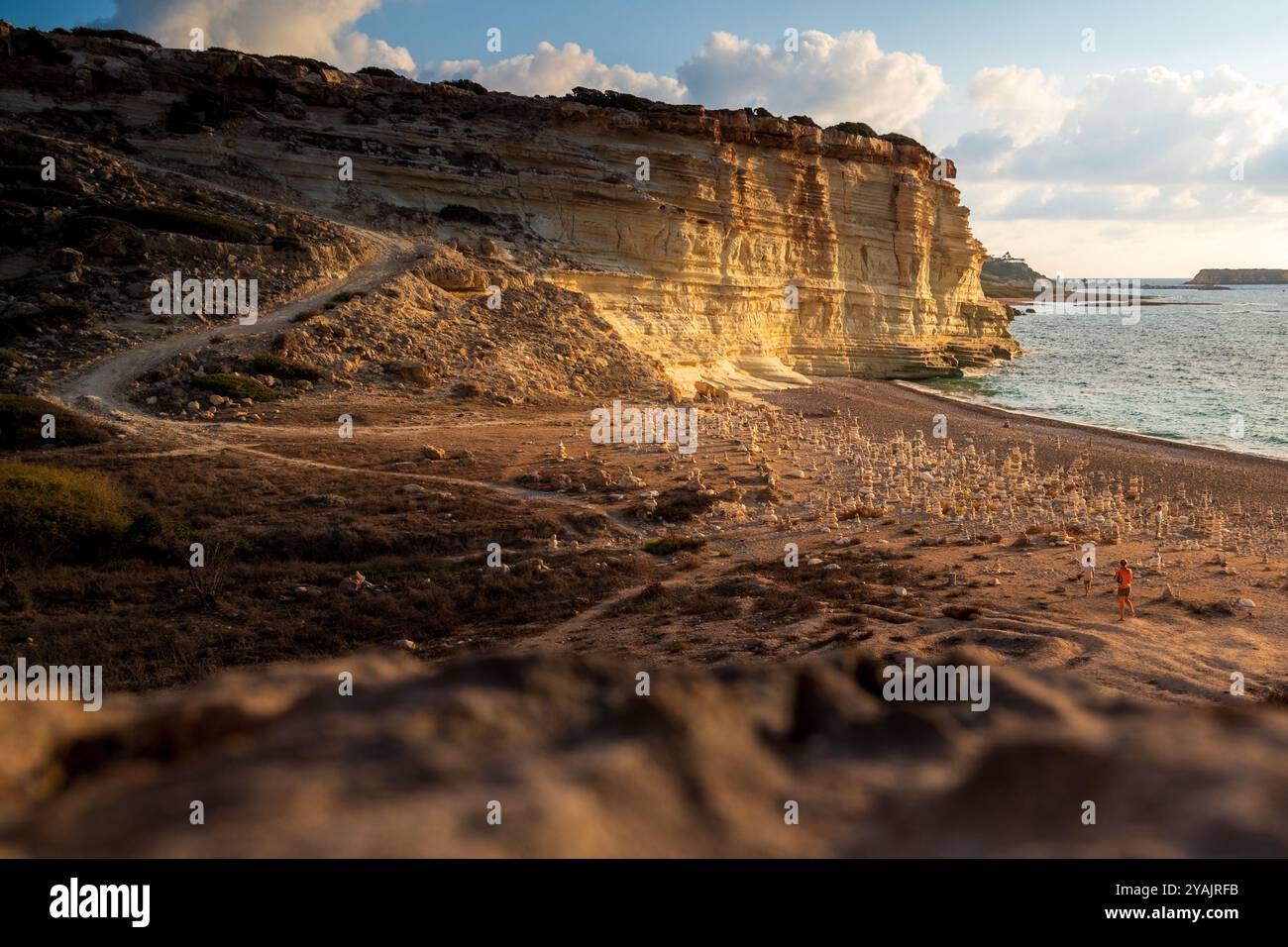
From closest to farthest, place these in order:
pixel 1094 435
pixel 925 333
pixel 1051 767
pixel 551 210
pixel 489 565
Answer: pixel 1051 767
pixel 489 565
pixel 1094 435
pixel 551 210
pixel 925 333

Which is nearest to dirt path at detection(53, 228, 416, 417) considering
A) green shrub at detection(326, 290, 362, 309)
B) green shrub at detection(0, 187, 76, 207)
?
green shrub at detection(326, 290, 362, 309)

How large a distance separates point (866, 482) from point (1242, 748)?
1964 centimetres

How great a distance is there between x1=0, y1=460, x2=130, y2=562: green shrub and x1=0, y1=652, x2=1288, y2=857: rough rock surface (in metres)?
13.4

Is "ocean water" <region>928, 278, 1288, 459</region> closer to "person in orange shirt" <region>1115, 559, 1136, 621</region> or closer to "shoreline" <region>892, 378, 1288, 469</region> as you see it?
"shoreline" <region>892, 378, 1288, 469</region>

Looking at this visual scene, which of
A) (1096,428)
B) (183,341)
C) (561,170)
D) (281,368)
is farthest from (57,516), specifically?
(1096,428)

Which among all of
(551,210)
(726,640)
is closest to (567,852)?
(726,640)

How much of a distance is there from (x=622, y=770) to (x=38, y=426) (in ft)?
76.0

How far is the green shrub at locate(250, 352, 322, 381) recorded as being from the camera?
28.2 m

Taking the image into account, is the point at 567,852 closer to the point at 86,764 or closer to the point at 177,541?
the point at 86,764

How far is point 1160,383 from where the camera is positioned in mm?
56312

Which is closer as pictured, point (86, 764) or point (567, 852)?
point (567, 852)

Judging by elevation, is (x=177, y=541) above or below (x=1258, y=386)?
below

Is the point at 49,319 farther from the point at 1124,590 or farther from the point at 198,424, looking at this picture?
the point at 1124,590
